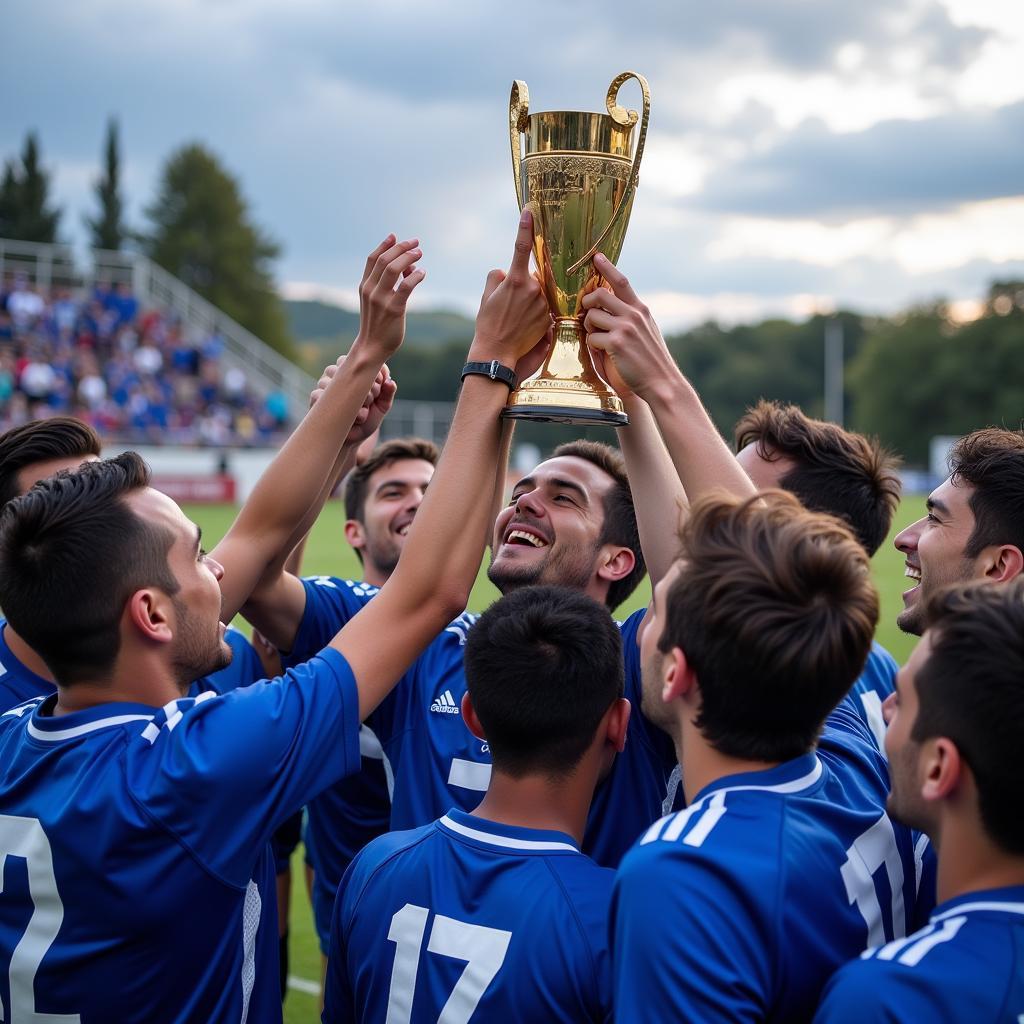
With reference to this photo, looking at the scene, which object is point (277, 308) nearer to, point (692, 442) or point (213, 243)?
point (213, 243)

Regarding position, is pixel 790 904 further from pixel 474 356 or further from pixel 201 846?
pixel 474 356

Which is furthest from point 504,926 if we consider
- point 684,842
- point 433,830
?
point 684,842

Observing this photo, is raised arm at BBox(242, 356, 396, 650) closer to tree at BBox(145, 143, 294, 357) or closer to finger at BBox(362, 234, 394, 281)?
finger at BBox(362, 234, 394, 281)

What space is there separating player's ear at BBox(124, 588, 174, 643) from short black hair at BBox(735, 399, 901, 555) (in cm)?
202

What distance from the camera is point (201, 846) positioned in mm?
2133

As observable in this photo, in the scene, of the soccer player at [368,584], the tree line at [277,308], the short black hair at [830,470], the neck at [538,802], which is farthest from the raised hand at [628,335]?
the tree line at [277,308]

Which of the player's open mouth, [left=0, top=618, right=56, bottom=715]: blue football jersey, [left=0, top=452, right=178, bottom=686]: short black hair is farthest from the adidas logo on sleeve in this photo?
[left=0, top=618, right=56, bottom=715]: blue football jersey

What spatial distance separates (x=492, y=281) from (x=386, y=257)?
270 mm

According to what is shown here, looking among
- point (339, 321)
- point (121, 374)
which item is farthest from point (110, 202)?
point (339, 321)

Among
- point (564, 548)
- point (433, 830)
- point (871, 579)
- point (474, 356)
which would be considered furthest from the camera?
point (564, 548)

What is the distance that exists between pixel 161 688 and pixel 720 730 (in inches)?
47.2

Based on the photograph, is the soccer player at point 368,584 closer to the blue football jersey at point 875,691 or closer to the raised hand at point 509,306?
the raised hand at point 509,306

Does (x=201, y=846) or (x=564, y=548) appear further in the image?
(x=564, y=548)

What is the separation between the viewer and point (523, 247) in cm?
265
